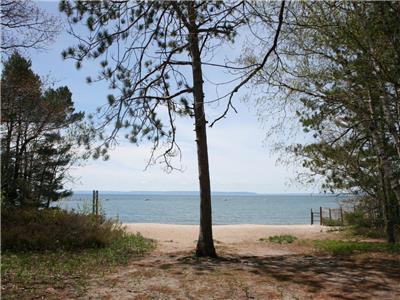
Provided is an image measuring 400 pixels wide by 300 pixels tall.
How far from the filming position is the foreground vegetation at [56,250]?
21.0ft

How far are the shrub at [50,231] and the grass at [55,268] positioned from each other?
0.52 meters

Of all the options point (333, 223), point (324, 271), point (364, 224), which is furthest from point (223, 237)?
point (333, 223)

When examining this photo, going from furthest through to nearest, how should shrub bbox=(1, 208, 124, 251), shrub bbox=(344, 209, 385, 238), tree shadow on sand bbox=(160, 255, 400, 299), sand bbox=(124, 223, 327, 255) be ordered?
1. shrub bbox=(344, 209, 385, 238)
2. sand bbox=(124, 223, 327, 255)
3. shrub bbox=(1, 208, 124, 251)
4. tree shadow on sand bbox=(160, 255, 400, 299)

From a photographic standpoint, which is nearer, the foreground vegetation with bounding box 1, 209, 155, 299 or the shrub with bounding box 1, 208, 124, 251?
the foreground vegetation with bounding box 1, 209, 155, 299

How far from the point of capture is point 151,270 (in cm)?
784

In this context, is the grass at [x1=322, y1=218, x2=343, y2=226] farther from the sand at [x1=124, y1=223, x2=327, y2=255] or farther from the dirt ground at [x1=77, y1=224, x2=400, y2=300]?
the dirt ground at [x1=77, y1=224, x2=400, y2=300]

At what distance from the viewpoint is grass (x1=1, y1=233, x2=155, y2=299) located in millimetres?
6059

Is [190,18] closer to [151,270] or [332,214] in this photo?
[151,270]

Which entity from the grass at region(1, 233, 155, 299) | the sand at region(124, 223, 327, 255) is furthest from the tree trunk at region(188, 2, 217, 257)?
the grass at region(1, 233, 155, 299)

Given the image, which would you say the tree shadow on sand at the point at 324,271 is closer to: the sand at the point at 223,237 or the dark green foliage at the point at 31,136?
the sand at the point at 223,237

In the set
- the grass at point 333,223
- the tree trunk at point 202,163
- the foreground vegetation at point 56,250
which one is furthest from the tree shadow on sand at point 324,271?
the grass at point 333,223

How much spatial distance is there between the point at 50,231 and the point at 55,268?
3511 millimetres

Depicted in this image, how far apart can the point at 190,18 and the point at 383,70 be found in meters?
3.66

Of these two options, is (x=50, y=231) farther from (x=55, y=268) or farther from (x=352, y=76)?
(x=352, y=76)
